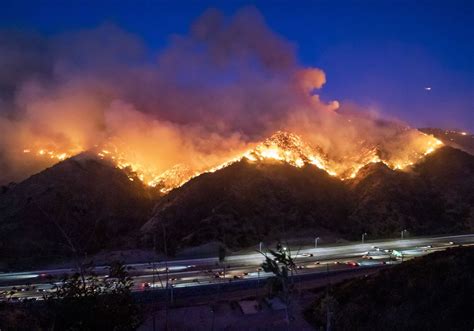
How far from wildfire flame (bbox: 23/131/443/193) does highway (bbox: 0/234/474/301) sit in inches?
2648

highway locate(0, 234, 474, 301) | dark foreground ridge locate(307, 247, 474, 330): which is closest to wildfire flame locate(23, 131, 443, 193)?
highway locate(0, 234, 474, 301)

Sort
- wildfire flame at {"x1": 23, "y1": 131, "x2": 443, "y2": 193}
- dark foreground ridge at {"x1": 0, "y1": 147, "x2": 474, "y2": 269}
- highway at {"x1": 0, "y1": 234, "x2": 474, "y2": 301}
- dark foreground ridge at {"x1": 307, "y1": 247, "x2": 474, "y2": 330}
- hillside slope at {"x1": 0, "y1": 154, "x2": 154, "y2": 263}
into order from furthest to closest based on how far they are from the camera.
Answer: wildfire flame at {"x1": 23, "y1": 131, "x2": 443, "y2": 193}
dark foreground ridge at {"x1": 0, "y1": 147, "x2": 474, "y2": 269}
hillside slope at {"x1": 0, "y1": 154, "x2": 154, "y2": 263}
highway at {"x1": 0, "y1": 234, "x2": 474, "y2": 301}
dark foreground ridge at {"x1": 307, "y1": 247, "x2": 474, "y2": 330}

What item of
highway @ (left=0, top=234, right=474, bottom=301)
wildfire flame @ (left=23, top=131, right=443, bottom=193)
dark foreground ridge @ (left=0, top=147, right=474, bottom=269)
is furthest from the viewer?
wildfire flame @ (left=23, top=131, right=443, bottom=193)

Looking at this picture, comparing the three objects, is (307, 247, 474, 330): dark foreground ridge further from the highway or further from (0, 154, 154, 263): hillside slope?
(0, 154, 154, 263): hillside slope

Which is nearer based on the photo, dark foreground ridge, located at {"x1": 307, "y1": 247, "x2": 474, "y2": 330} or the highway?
dark foreground ridge, located at {"x1": 307, "y1": 247, "x2": 474, "y2": 330}

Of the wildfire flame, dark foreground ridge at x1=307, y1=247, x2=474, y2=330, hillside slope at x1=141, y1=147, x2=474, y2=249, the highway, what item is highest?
the wildfire flame

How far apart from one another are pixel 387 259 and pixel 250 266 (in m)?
26.2

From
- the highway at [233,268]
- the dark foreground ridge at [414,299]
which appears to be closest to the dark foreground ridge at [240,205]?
the highway at [233,268]

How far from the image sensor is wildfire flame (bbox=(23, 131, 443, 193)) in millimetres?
168250

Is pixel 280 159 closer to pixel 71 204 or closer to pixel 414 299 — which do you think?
pixel 71 204

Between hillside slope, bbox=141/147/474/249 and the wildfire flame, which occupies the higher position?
the wildfire flame

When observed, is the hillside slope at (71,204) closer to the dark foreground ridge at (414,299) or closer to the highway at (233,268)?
the highway at (233,268)

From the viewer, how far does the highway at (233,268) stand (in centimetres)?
7102

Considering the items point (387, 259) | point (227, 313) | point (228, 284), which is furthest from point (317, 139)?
point (227, 313)
